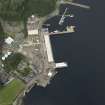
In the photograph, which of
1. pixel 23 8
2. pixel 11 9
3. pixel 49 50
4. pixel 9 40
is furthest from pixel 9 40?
pixel 49 50

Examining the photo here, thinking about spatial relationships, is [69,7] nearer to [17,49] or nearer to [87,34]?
[87,34]

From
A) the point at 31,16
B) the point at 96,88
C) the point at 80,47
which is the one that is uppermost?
the point at 31,16

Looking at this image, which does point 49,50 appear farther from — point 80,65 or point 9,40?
point 9,40

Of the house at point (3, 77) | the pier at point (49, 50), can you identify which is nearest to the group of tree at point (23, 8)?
the pier at point (49, 50)

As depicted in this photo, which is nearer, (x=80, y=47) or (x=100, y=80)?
(x=100, y=80)

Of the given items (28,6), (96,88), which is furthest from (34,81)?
(28,6)

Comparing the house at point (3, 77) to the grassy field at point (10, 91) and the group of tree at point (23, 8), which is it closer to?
the grassy field at point (10, 91)

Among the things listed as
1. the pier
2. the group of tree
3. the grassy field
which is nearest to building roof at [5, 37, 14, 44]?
the group of tree

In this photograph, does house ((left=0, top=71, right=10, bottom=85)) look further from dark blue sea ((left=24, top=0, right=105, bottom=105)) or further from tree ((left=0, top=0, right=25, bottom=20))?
tree ((left=0, top=0, right=25, bottom=20))
